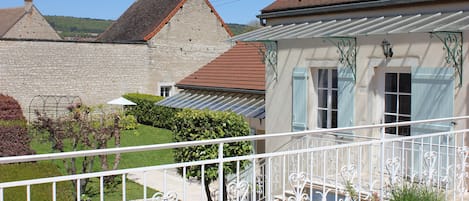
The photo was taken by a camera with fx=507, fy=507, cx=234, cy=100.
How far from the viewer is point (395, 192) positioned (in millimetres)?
4691

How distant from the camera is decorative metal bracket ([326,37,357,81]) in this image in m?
9.53

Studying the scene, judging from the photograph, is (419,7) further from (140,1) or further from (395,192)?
(140,1)

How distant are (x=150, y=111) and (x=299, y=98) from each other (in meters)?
13.7

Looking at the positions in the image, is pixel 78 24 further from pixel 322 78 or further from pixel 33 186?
pixel 33 186

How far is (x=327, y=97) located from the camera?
10508 millimetres

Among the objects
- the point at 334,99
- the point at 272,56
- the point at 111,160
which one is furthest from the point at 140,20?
the point at 334,99

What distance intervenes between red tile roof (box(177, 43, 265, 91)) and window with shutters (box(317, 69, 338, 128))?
12.6 ft

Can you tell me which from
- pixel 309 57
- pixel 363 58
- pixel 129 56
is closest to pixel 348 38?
pixel 363 58

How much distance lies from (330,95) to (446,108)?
9.06ft

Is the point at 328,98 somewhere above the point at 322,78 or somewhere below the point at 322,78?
below

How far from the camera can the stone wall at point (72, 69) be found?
22031 mm

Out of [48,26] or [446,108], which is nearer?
[446,108]

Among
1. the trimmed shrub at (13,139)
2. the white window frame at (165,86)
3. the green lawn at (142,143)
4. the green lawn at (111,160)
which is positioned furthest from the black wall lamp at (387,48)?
the white window frame at (165,86)

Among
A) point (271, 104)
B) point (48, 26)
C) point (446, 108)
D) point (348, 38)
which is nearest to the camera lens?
point (446, 108)
